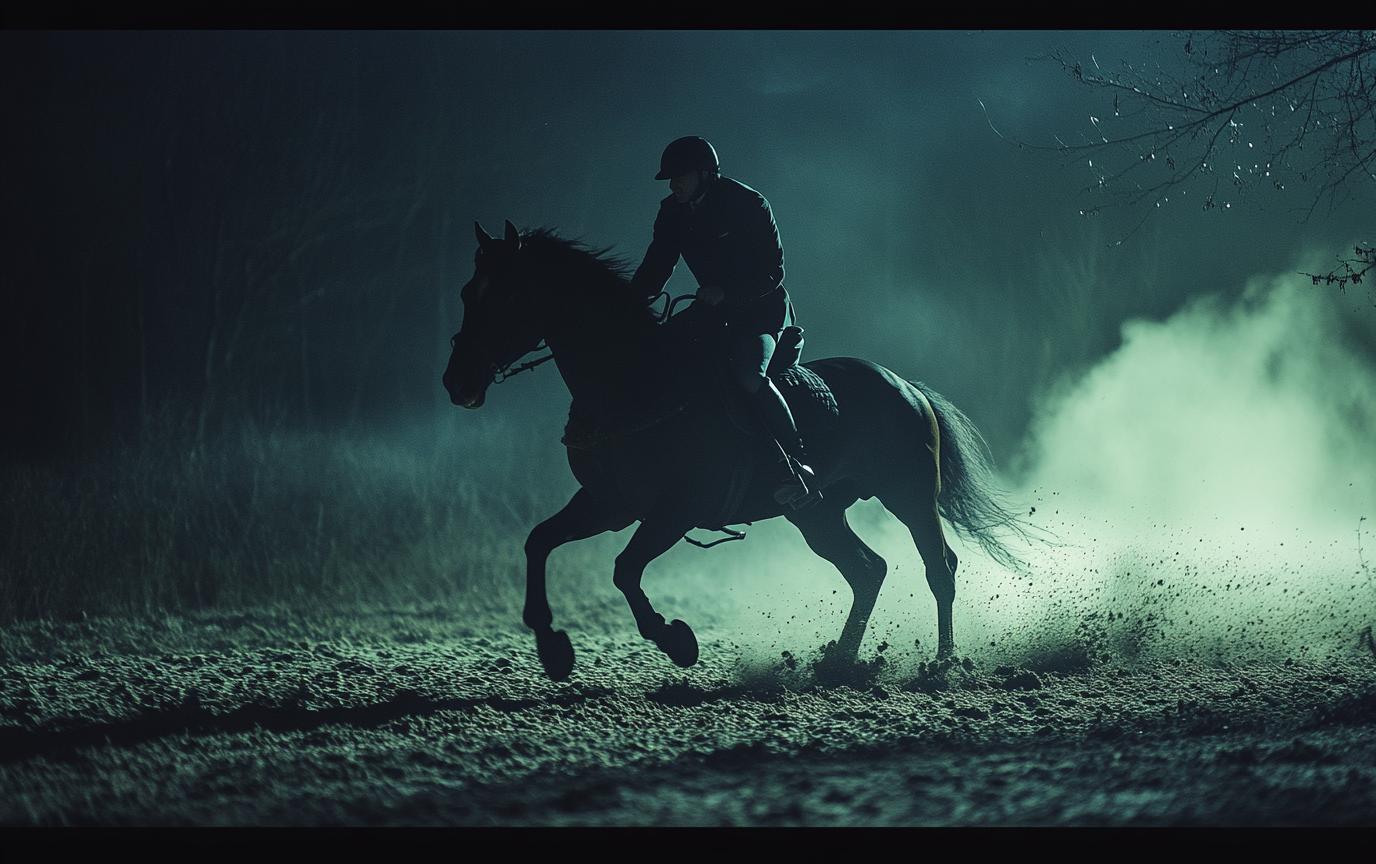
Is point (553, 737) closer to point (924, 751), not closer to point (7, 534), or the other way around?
point (924, 751)

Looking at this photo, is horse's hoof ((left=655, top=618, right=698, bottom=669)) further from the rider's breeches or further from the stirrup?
the rider's breeches

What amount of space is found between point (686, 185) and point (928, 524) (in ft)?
10.1

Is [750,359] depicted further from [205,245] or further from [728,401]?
[205,245]

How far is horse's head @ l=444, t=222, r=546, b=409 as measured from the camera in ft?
15.8

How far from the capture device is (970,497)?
23.4 feet

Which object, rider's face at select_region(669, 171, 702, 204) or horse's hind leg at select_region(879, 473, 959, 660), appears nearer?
rider's face at select_region(669, 171, 702, 204)

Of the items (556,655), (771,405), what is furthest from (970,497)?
(556,655)

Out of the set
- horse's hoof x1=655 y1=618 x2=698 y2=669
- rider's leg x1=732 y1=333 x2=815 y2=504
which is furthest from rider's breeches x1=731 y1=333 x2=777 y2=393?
horse's hoof x1=655 y1=618 x2=698 y2=669

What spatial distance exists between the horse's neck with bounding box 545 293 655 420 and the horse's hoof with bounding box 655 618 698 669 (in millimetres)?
1211

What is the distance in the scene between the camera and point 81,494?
7984mm

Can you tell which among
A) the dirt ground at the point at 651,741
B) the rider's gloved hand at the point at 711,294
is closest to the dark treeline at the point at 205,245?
the dirt ground at the point at 651,741

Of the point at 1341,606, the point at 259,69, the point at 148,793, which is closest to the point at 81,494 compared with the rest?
the point at 259,69

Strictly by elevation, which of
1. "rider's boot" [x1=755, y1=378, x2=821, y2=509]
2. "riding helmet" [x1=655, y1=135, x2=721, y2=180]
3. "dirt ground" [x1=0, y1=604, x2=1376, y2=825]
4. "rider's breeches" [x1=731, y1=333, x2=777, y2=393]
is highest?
"riding helmet" [x1=655, y1=135, x2=721, y2=180]

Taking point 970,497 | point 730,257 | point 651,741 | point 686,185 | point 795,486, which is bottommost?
point 651,741
